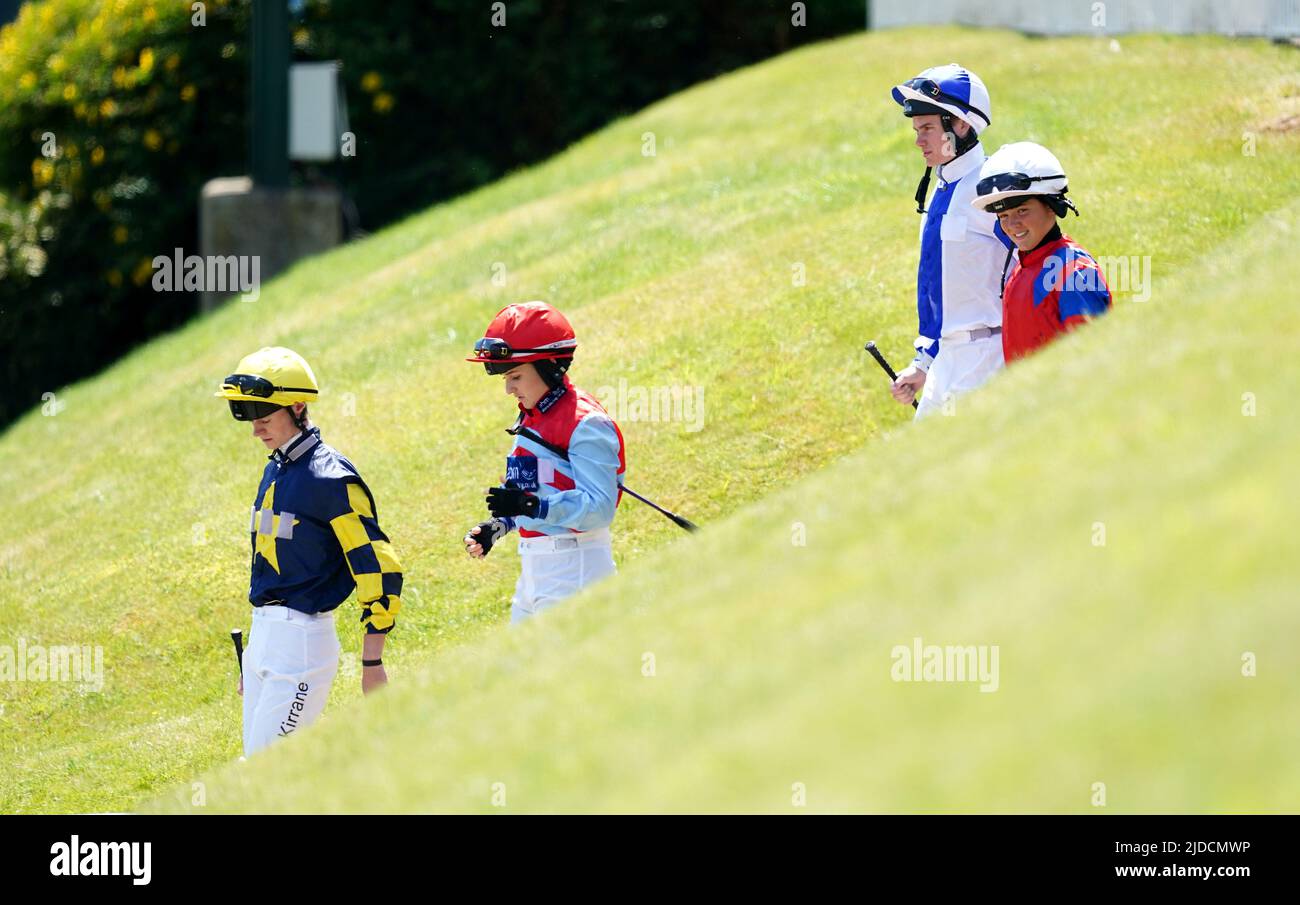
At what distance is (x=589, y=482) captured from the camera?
720 centimetres

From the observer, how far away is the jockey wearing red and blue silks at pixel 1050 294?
745 cm

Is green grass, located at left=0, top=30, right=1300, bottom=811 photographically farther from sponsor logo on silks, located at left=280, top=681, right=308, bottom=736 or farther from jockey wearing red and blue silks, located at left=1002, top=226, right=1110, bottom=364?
sponsor logo on silks, located at left=280, top=681, right=308, bottom=736

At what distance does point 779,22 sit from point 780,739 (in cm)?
2008

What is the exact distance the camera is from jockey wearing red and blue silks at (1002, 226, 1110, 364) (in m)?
7.45

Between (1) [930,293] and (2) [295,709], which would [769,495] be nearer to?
(1) [930,293]

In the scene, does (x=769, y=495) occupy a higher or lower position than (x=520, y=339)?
lower

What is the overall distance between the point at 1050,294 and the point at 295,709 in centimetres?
368

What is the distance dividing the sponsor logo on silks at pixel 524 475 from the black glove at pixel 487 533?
0.17m

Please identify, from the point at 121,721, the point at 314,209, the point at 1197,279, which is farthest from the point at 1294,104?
the point at 314,209

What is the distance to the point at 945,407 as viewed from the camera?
25.0 ft
